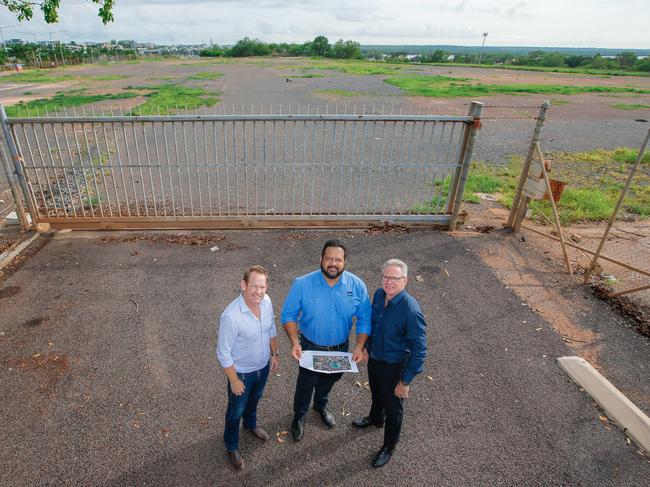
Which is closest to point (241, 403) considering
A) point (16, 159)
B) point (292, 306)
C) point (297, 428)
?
point (297, 428)

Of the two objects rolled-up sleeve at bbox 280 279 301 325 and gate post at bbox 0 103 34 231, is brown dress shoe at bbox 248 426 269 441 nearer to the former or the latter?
rolled-up sleeve at bbox 280 279 301 325

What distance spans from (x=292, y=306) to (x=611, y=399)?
11.3 ft

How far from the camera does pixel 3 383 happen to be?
166 inches

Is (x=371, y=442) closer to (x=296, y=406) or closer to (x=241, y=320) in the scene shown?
(x=296, y=406)

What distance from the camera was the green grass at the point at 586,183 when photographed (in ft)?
30.9

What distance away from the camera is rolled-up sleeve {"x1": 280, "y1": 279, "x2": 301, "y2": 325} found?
3.34 m

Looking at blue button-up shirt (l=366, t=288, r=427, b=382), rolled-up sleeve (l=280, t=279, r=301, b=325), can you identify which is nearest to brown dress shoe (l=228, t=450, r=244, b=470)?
rolled-up sleeve (l=280, t=279, r=301, b=325)

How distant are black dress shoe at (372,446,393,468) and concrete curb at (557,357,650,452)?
2.34m

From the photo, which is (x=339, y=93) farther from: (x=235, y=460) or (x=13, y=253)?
(x=235, y=460)

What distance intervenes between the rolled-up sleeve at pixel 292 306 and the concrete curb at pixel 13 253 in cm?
544

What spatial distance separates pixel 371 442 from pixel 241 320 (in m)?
1.78

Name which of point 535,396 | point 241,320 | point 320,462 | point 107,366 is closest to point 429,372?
point 535,396

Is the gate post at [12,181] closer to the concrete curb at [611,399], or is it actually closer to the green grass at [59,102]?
the concrete curb at [611,399]

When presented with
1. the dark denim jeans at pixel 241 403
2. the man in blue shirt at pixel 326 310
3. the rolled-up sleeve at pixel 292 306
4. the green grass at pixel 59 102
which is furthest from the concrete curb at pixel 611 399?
the green grass at pixel 59 102
